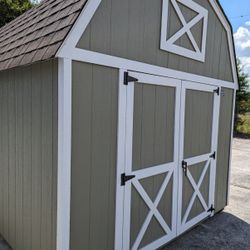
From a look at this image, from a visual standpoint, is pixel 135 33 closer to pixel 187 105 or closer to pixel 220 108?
pixel 187 105

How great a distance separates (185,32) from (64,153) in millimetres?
2193

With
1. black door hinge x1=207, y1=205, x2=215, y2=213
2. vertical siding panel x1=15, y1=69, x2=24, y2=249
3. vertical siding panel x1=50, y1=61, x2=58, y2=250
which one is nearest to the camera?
vertical siding panel x1=50, y1=61, x2=58, y2=250

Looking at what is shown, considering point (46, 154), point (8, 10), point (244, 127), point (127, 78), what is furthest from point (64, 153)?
point (244, 127)

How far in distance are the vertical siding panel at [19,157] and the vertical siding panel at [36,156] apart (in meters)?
0.32

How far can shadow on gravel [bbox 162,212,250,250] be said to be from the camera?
329cm

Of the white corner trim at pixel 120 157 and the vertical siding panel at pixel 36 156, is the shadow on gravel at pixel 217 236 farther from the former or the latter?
the vertical siding panel at pixel 36 156

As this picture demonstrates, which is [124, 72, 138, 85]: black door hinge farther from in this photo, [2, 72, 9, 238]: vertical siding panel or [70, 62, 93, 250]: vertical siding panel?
[2, 72, 9, 238]: vertical siding panel

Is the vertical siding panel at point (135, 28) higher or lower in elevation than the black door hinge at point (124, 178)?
higher

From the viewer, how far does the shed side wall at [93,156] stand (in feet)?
7.15

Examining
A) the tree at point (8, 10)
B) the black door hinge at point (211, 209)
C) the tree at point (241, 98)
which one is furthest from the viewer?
the tree at point (241, 98)

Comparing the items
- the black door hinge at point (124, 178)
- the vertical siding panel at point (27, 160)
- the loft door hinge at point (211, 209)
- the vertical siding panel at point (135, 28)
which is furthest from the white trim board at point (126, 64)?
the loft door hinge at point (211, 209)

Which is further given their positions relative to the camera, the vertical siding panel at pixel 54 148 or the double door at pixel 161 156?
the double door at pixel 161 156

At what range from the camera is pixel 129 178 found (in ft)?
8.70

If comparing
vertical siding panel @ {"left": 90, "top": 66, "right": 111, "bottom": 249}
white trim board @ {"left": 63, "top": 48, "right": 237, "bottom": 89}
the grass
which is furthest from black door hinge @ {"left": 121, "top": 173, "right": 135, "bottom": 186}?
the grass
